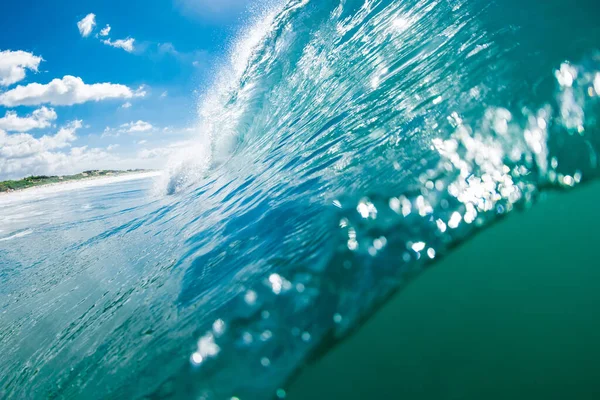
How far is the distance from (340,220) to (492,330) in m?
1.11

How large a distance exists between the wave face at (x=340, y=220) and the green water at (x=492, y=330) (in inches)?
4.4

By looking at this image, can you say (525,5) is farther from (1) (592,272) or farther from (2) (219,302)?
(2) (219,302)

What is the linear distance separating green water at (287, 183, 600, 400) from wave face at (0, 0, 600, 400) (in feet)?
0.37

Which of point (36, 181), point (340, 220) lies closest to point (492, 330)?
point (340, 220)

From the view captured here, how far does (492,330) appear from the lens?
158 centimetres

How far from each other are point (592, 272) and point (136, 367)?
278 cm

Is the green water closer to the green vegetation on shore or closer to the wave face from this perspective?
the wave face

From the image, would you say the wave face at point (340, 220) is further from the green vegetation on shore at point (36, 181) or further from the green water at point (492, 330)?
the green vegetation on shore at point (36, 181)

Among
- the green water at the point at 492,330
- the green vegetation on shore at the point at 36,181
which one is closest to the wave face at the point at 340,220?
the green water at the point at 492,330

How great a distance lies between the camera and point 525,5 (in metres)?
3.97

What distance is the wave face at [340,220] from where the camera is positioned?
1779 mm

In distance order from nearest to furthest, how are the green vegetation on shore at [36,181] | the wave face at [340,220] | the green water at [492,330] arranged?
the green water at [492,330] → the wave face at [340,220] → the green vegetation on shore at [36,181]

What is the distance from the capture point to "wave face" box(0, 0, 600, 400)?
5.84ft

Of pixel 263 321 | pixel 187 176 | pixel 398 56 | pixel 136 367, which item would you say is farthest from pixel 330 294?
pixel 187 176
